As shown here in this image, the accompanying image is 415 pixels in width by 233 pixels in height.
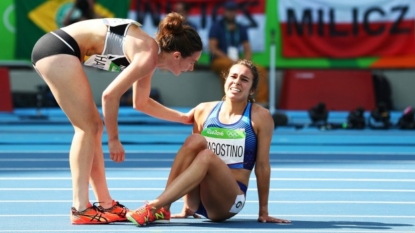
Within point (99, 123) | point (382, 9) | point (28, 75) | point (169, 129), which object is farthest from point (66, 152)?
point (382, 9)

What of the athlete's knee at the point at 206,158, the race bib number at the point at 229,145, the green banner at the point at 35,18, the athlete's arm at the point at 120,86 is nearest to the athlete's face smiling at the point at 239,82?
the race bib number at the point at 229,145

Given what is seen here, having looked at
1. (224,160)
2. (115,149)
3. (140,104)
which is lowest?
(224,160)

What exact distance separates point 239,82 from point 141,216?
1042 mm

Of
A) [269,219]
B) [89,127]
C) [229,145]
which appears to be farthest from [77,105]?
[269,219]

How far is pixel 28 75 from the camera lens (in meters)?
14.7

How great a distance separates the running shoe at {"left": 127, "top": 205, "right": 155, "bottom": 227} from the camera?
547 centimetres

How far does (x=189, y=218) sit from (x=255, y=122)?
0.73 m

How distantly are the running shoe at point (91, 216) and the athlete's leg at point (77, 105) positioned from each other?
0.15 ft

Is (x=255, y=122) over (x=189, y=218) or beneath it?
over

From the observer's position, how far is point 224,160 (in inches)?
230

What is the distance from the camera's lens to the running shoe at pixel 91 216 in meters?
5.57

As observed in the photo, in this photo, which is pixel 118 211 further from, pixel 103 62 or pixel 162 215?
pixel 103 62

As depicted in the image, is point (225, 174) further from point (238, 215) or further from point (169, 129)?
point (169, 129)

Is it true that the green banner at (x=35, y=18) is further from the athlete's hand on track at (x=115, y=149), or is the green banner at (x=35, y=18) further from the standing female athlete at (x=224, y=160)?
the athlete's hand on track at (x=115, y=149)
